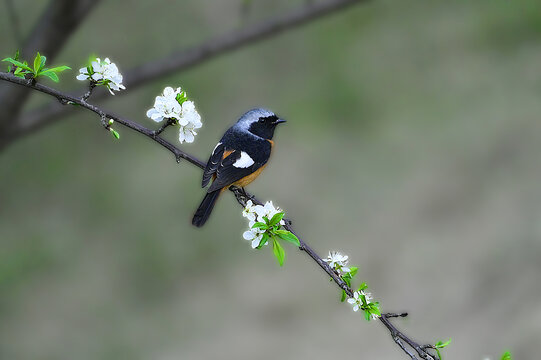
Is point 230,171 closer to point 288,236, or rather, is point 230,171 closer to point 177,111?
point 177,111

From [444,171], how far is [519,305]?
2.33 metres

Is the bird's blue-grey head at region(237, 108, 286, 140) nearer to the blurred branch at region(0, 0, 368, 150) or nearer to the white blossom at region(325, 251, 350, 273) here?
the white blossom at region(325, 251, 350, 273)

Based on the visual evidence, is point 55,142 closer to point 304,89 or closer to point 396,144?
point 304,89

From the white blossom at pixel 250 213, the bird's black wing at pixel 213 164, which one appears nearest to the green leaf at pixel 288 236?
the white blossom at pixel 250 213

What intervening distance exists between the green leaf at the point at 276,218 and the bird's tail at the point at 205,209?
728 millimetres

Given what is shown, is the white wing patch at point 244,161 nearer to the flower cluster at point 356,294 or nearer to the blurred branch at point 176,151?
the blurred branch at point 176,151

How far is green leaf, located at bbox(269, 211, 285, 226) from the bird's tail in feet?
2.39

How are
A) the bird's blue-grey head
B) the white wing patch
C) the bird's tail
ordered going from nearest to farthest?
the bird's tail < the white wing patch < the bird's blue-grey head

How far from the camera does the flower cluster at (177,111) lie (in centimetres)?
260

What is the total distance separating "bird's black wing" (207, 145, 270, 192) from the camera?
3406 mm

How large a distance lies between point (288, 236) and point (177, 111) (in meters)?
0.66

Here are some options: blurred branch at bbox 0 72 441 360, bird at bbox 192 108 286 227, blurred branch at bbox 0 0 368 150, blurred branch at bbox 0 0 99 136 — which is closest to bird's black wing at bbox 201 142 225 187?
bird at bbox 192 108 286 227

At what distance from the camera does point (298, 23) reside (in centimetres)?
587

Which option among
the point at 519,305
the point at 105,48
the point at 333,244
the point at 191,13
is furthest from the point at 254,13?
the point at 519,305
